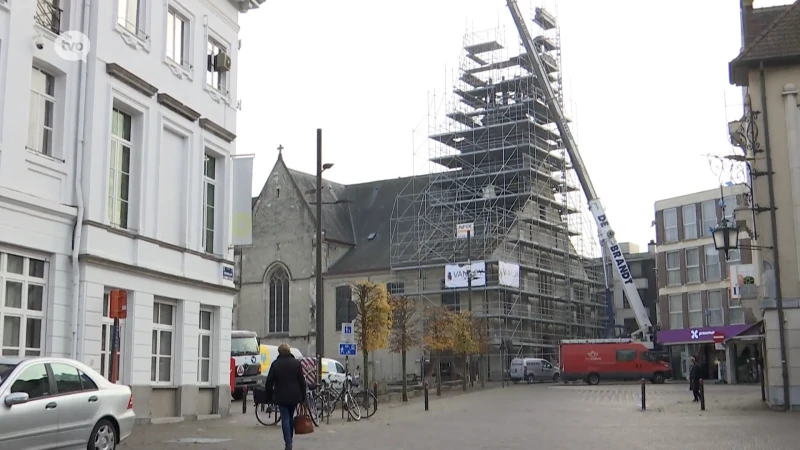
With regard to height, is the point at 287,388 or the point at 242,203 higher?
the point at 242,203

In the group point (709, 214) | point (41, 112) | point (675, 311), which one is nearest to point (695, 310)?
point (675, 311)

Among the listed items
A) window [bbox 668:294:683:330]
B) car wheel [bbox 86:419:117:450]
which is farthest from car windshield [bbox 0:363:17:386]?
window [bbox 668:294:683:330]

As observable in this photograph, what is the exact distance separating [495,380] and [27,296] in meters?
45.2

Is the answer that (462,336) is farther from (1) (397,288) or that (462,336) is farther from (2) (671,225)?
(2) (671,225)

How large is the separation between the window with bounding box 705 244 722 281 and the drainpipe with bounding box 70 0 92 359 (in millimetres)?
49459

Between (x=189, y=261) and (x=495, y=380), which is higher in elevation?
(x=189, y=261)

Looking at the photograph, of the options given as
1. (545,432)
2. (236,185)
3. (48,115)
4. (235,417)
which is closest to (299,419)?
(545,432)

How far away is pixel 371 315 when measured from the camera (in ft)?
121

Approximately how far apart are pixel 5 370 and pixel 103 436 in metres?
1.91

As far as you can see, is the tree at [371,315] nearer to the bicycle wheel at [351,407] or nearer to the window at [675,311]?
the bicycle wheel at [351,407]

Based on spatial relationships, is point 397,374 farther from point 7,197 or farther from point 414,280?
point 7,197

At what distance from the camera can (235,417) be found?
77.5 ft

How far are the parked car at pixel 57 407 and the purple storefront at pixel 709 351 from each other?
4693cm

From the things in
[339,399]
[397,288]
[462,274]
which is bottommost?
[339,399]
